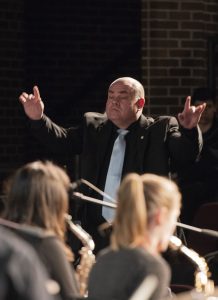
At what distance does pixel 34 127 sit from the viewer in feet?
22.8

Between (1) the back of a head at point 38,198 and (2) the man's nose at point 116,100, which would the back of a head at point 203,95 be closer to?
(2) the man's nose at point 116,100

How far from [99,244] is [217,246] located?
3.65 ft

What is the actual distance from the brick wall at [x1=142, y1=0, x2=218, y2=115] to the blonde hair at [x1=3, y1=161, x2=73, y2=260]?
4.70 metres

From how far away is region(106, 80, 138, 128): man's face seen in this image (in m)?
6.83

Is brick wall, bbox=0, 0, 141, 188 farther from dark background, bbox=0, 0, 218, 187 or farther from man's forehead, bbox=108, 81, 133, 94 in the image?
man's forehead, bbox=108, 81, 133, 94

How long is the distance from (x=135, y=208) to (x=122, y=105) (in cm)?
278

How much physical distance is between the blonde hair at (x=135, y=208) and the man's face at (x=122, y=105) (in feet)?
8.62

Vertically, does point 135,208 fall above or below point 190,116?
below

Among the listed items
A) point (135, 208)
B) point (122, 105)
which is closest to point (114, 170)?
point (122, 105)

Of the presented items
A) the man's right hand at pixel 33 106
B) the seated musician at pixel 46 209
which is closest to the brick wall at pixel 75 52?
the man's right hand at pixel 33 106

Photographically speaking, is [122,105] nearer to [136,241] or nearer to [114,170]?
[114,170]

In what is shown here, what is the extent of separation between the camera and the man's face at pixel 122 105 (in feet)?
22.4

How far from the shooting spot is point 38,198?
167 inches

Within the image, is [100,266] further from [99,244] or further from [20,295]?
[99,244]
